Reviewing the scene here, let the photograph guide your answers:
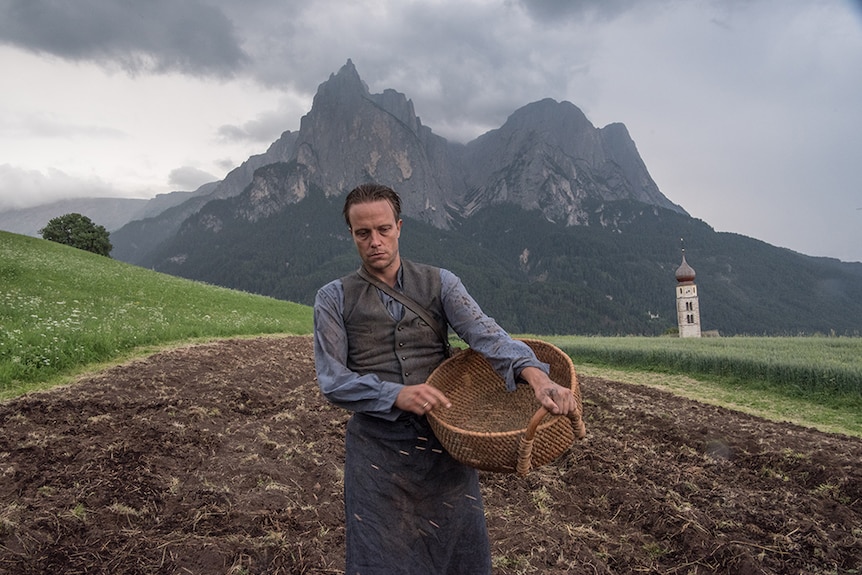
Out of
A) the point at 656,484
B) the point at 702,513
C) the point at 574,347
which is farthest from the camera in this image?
the point at 574,347

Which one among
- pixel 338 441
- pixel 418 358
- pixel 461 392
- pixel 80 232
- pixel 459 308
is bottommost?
pixel 338 441

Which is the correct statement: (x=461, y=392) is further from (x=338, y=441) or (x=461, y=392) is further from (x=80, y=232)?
(x=80, y=232)

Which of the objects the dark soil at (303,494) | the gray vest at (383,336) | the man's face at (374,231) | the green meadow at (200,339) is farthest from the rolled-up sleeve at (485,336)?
the green meadow at (200,339)

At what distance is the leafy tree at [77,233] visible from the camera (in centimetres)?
4350

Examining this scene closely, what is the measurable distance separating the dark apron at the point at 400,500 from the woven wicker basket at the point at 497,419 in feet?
0.65

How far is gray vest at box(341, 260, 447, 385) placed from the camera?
2.31 meters

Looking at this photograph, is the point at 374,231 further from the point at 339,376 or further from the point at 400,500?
the point at 400,500

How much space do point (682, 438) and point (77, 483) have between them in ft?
24.1

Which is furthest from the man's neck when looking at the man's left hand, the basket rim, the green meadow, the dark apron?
the green meadow

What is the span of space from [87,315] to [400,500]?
12.4 meters

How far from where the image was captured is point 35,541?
353cm

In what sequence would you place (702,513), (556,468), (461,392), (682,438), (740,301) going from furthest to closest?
(740,301) → (682,438) → (556,468) → (702,513) → (461,392)

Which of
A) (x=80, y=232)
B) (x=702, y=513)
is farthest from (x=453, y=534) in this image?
(x=80, y=232)

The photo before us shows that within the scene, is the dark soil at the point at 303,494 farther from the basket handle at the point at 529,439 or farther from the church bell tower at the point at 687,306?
the church bell tower at the point at 687,306
